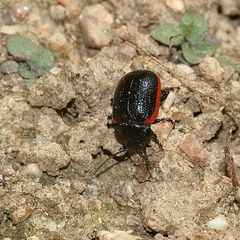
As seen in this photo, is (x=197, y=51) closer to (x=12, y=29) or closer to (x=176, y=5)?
(x=176, y=5)

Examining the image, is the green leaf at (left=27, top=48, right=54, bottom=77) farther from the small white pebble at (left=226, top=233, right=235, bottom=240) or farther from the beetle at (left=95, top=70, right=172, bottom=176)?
the small white pebble at (left=226, top=233, right=235, bottom=240)

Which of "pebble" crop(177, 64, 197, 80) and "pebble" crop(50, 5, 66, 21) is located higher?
"pebble" crop(50, 5, 66, 21)

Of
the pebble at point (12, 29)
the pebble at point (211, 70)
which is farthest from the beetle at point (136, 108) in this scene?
the pebble at point (12, 29)

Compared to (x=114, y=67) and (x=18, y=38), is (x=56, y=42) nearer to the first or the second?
(x=18, y=38)

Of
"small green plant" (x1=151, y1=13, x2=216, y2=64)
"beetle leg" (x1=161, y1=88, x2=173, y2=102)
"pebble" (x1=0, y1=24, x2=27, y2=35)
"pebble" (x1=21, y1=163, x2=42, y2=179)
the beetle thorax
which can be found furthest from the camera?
"small green plant" (x1=151, y1=13, x2=216, y2=64)

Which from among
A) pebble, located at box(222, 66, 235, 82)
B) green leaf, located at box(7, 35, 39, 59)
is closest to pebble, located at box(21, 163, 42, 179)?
green leaf, located at box(7, 35, 39, 59)

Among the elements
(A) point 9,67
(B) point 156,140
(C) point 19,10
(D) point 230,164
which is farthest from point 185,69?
(C) point 19,10
